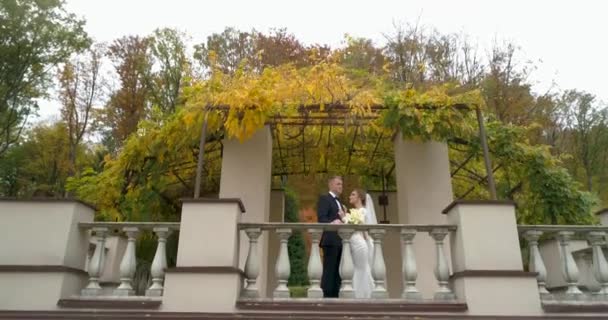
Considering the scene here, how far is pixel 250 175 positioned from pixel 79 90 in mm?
17455

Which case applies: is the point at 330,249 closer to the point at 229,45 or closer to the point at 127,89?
the point at 229,45

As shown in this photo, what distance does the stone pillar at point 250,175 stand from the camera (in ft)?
16.4

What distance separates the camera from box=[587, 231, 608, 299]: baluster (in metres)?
3.53

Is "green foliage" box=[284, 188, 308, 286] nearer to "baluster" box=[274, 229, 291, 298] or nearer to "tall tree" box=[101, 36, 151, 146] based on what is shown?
"baluster" box=[274, 229, 291, 298]

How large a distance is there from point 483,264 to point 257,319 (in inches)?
72.9

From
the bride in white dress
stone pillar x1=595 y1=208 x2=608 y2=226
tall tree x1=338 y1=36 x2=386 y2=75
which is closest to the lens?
stone pillar x1=595 y1=208 x2=608 y2=226

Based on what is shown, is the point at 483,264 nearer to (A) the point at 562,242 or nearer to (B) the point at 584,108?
(A) the point at 562,242

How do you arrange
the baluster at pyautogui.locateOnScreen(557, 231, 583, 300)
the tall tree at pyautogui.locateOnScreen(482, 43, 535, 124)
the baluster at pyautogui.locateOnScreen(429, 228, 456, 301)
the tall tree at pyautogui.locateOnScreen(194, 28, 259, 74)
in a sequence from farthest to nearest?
the tall tree at pyautogui.locateOnScreen(194, 28, 259, 74), the tall tree at pyautogui.locateOnScreen(482, 43, 535, 124), the baluster at pyautogui.locateOnScreen(429, 228, 456, 301), the baluster at pyautogui.locateOnScreen(557, 231, 583, 300)

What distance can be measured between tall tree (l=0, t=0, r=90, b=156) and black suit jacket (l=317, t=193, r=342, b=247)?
14048 millimetres

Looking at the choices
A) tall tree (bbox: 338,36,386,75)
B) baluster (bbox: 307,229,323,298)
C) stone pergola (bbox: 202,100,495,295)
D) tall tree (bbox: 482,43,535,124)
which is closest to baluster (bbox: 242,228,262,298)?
baluster (bbox: 307,229,323,298)

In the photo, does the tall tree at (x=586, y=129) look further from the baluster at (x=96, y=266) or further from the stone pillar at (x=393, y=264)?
the baluster at (x=96, y=266)

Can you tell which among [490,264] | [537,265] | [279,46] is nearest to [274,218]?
[490,264]

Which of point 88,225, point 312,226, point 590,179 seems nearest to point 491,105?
point 590,179

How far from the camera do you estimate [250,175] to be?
16.8 feet
